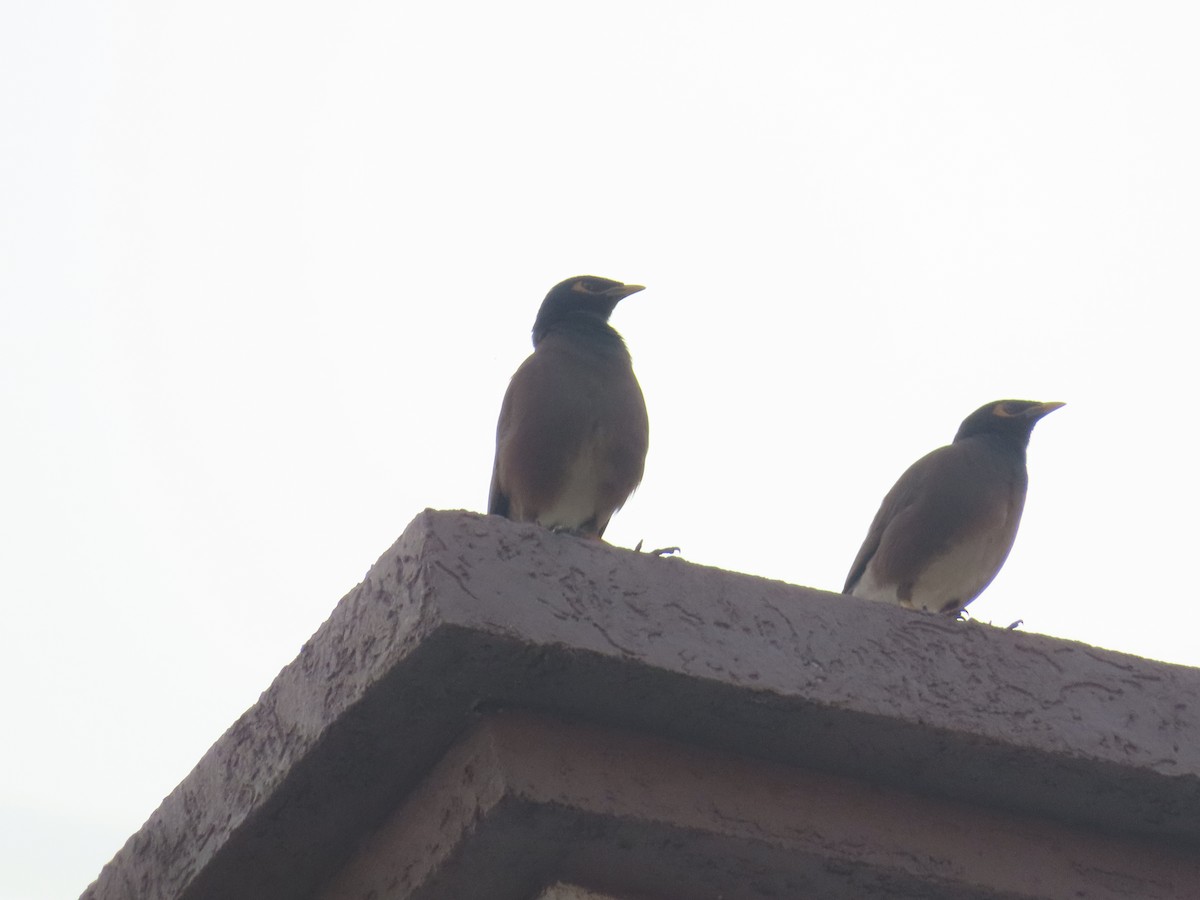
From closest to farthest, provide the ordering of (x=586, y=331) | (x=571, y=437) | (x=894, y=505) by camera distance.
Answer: (x=571, y=437)
(x=586, y=331)
(x=894, y=505)

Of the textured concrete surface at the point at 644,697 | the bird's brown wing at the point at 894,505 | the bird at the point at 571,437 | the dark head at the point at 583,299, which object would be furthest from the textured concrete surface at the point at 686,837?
the dark head at the point at 583,299

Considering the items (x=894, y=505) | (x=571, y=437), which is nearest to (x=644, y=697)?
(x=571, y=437)

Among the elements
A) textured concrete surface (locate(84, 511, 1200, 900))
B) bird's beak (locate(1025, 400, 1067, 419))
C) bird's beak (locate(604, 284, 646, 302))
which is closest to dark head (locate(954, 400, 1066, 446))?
bird's beak (locate(1025, 400, 1067, 419))

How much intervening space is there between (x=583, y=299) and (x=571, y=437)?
106cm

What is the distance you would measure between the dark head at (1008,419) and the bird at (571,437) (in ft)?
6.00

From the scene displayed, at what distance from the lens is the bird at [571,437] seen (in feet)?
16.2

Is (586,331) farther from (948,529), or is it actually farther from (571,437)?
(948,529)

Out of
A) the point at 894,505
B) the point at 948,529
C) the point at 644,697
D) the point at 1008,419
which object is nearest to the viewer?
the point at 644,697

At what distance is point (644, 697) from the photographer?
1982mm

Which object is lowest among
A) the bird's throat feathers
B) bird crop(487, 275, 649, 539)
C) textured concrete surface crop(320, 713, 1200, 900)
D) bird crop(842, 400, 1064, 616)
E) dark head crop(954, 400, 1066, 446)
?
textured concrete surface crop(320, 713, 1200, 900)

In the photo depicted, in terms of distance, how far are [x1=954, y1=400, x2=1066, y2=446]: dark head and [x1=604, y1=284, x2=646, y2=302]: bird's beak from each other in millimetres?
1569

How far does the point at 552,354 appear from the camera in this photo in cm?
522

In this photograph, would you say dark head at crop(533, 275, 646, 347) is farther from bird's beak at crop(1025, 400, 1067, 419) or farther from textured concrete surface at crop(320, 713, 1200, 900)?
textured concrete surface at crop(320, 713, 1200, 900)

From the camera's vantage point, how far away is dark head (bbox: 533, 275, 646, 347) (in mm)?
5824
